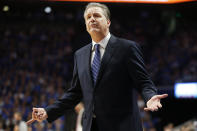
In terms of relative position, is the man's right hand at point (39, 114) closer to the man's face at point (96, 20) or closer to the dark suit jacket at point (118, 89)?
the dark suit jacket at point (118, 89)

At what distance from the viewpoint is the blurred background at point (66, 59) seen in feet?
38.8

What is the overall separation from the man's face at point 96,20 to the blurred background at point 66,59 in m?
7.79

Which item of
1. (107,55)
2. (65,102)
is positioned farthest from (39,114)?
(107,55)

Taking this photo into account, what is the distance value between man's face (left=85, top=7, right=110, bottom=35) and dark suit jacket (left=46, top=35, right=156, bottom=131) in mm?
161

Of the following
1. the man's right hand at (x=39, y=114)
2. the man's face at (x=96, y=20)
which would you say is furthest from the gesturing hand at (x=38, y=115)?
the man's face at (x=96, y=20)

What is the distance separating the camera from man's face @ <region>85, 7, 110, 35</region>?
2.69 metres

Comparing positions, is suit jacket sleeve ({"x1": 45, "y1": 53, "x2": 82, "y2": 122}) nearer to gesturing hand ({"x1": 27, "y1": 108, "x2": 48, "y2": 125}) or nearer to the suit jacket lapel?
gesturing hand ({"x1": 27, "y1": 108, "x2": 48, "y2": 125})

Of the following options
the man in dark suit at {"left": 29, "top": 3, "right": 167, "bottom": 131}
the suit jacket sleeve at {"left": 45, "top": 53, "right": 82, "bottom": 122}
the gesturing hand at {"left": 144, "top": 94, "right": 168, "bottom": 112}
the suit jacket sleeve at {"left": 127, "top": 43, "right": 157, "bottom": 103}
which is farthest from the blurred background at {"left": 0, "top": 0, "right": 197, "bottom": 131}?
the gesturing hand at {"left": 144, "top": 94, "right": 168, "bottom": 112}

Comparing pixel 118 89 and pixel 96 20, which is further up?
pixel 96 20

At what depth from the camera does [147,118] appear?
12992 mm

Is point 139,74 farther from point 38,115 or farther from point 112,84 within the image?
point 38,115

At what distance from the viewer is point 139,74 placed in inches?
97.9

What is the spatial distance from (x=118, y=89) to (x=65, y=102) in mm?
603

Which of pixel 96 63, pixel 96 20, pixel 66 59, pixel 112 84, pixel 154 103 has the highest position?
pixel 96 20
